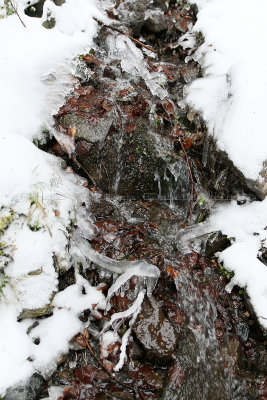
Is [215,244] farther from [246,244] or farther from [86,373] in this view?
[86,373]

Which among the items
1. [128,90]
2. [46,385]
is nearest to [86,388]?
[46,385]

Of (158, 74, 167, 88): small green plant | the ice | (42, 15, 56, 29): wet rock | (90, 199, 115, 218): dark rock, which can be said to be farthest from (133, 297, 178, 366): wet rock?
(42, 15, 56, 29): wet rock

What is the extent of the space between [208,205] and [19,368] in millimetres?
3117

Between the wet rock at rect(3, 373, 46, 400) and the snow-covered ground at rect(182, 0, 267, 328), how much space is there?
2.39 meters

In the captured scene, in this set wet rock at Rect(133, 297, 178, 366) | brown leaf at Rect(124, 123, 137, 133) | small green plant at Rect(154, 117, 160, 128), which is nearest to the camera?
wet rock at Rect(133, 297, 178, 366)

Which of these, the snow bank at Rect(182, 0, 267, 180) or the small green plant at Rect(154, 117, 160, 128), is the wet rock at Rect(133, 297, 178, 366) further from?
the small green plant at Rect(154, 117, 160, 128)

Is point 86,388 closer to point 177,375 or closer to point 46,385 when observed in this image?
point 46,385

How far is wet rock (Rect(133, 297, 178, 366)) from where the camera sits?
10.9 feet

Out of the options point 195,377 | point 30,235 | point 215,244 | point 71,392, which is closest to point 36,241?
point 30,235

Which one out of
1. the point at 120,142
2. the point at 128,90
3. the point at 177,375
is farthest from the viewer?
the point at 128,90

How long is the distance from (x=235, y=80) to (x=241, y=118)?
2.32 feet

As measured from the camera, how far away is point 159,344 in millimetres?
3367

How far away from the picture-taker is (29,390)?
116 inches

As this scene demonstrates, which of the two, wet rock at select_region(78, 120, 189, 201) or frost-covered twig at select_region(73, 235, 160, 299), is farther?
wet rock at select_region(78, 120, 189, 201)
